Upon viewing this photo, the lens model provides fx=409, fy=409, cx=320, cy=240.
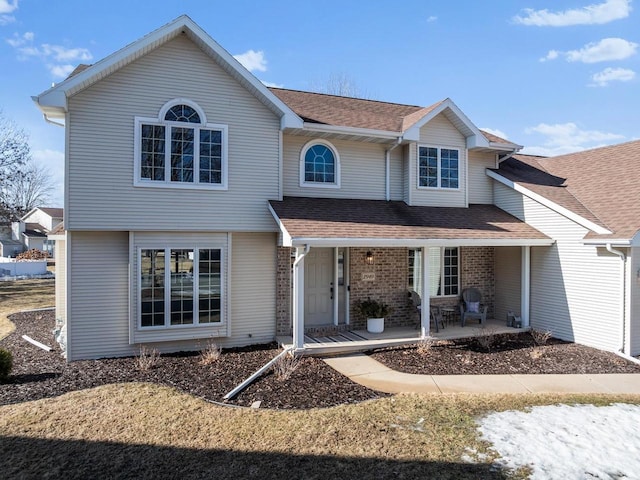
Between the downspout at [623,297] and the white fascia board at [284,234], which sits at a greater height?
the white fascia board at [284,234]

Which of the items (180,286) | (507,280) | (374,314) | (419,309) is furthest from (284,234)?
(507,280)

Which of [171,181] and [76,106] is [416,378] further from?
[76,106]

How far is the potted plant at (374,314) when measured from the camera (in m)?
11.1

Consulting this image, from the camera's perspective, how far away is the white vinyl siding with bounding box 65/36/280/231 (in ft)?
29.2

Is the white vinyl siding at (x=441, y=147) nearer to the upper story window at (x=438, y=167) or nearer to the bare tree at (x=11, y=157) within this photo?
the upper story window at (x=438, y=167)

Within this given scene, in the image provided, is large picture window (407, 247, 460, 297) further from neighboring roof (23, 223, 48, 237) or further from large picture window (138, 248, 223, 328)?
neighboring roof (23, 223, 48, 237)

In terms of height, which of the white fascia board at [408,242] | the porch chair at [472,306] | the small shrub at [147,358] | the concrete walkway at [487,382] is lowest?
the concrete walkway at [487,382]

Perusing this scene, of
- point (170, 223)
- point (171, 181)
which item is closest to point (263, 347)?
Result: point (170, 223)

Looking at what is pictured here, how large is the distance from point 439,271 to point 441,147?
3.83m

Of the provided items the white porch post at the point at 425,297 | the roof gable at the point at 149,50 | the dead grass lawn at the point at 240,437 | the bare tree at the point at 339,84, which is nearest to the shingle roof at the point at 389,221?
the white porch post at the point at 425,297

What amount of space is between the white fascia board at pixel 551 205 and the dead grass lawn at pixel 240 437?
469 centimetres

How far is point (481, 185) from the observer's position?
13633 mm

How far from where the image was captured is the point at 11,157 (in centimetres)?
3067

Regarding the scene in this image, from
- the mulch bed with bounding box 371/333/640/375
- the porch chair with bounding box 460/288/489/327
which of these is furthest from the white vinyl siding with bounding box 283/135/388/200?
the mulch bed with bounding box 371/333/640/375
